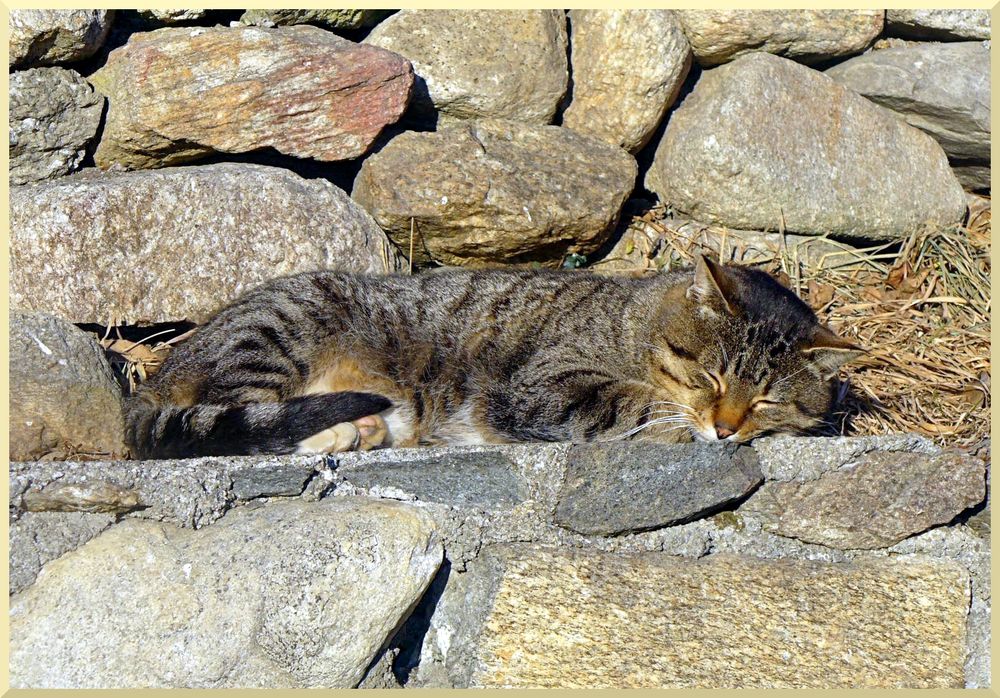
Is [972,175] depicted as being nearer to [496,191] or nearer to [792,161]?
[792,161]

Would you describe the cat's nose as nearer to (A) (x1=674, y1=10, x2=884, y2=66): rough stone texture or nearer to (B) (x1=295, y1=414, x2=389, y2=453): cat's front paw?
(B) (x1=295, y1=414, x2=389, y2=453): cat's front paw

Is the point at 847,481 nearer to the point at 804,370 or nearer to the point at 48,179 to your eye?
the point at 804,370

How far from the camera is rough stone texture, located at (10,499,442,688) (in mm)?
2828

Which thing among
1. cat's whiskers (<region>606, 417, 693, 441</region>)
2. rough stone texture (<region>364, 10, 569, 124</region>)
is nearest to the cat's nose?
cat's whiskers (<region>606, 417, 693, 441</region>)

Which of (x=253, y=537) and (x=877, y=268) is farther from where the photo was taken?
(x=877, y=268)

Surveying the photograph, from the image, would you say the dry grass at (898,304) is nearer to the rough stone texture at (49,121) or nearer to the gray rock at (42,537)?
the rough stone texture at (49,121)

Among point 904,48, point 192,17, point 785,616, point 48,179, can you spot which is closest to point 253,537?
point 785,616

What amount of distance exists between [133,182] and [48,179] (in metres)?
0.37

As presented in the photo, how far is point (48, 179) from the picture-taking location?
414 centimetres

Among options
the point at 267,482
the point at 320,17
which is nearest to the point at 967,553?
the point at 267,482

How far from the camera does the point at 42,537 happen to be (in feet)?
9.57

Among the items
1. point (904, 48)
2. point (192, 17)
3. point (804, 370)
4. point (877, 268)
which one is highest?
point (192, 17)

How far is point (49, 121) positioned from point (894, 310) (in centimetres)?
359

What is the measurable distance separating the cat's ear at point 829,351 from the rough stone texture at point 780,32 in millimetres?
1686
